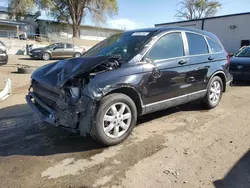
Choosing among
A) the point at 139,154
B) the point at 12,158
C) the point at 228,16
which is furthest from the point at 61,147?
the point at 228,16

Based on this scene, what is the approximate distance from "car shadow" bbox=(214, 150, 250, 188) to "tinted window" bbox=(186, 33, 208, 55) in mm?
2371

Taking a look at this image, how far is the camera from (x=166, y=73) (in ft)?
13.5

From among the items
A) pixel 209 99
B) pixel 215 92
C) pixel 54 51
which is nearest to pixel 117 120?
pixel 209 99

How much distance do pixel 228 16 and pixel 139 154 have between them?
2275 centimetres

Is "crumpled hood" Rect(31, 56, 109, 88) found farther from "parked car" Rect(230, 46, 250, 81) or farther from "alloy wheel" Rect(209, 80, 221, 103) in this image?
"parked car" Rect(230, 46, 250, 81)

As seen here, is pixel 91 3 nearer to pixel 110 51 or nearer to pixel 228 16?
pixel 228 16

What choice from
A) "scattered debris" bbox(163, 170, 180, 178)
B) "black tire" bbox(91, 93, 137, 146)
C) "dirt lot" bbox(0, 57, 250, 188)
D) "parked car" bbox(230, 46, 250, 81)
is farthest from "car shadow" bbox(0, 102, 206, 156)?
"parked car" bbox(230, 46, 250, 81)

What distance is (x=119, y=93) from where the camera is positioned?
3578 millimetres

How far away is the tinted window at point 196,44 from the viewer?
477 cm

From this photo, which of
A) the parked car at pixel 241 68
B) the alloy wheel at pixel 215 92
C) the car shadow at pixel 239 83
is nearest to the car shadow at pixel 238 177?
the alloy wheel at pixel 215 92

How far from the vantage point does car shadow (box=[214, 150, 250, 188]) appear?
268 cm

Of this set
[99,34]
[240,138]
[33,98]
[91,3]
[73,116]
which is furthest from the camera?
[99,34]

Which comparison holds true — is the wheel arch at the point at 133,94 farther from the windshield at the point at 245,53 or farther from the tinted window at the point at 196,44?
the windshield at the point at 245,53

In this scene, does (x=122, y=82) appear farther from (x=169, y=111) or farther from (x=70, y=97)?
(x=169, y=111)
